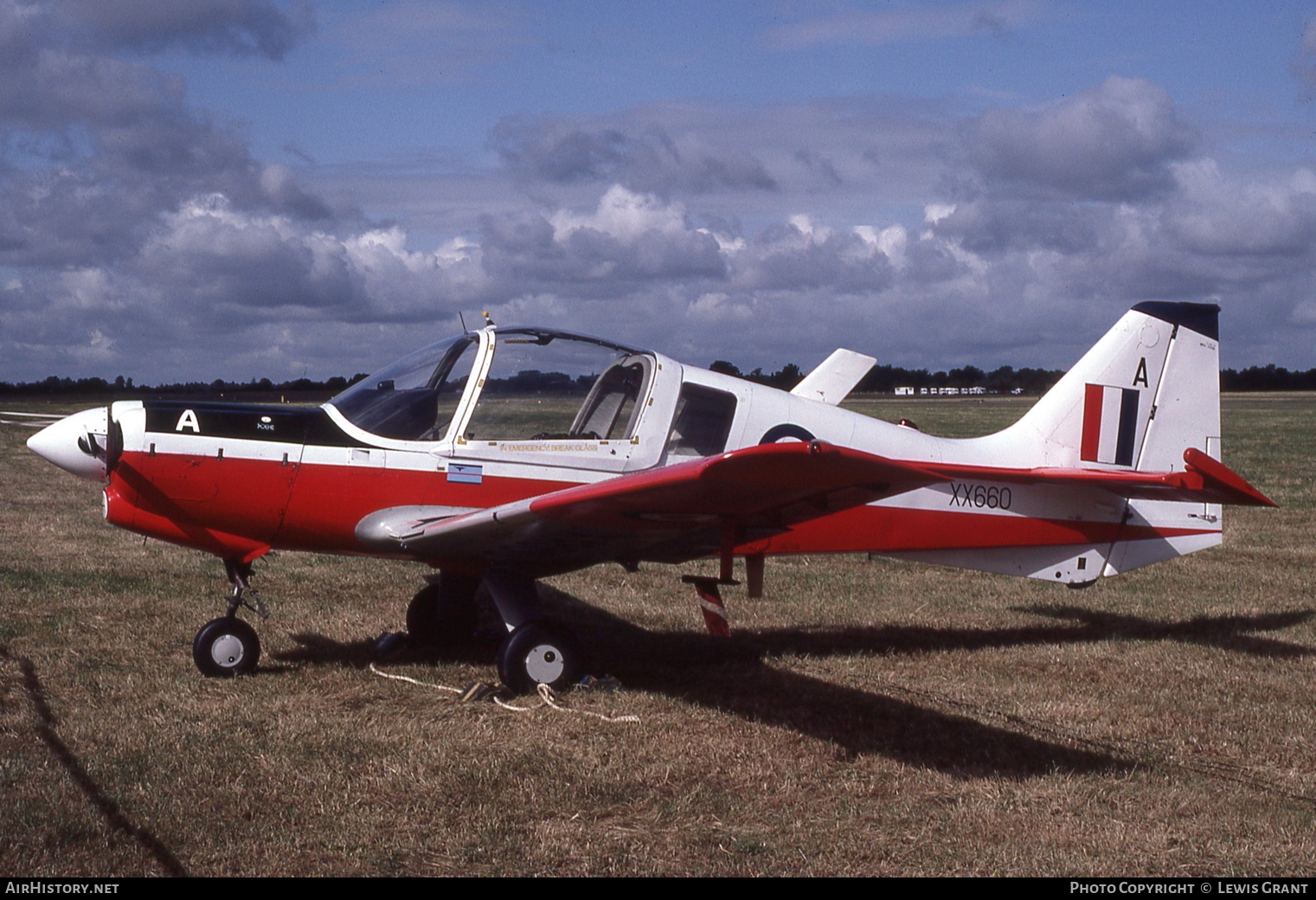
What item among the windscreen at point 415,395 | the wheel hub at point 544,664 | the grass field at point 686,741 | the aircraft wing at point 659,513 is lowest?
the grass field at point 686,741

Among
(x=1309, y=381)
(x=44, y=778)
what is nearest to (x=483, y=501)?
(x=44, y=778)

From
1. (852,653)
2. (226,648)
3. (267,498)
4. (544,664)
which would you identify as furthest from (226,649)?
(852,653)

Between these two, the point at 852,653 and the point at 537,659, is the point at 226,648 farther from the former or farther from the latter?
the point at 852,653

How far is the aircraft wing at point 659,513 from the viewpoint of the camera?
13.4 feet

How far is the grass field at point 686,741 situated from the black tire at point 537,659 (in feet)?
0.46

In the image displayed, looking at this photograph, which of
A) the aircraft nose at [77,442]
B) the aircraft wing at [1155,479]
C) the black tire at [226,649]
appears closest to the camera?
the aircraft nose at [77,442]

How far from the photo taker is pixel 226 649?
20.5 ft

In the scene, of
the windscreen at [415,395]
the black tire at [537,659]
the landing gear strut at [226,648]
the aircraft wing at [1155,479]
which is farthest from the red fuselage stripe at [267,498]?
the aircraft wing at [1155,479]

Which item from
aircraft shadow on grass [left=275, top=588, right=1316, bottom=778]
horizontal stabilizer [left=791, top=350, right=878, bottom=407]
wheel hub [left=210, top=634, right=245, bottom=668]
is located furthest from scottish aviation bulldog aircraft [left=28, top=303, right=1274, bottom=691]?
horizontal stabilizer [left=791, top=350, right=878, bottom=407]

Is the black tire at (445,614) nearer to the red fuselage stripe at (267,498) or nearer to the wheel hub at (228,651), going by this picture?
the red fuselage stripe at (267,498)

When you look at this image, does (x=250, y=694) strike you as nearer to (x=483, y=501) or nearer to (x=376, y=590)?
(x=483, y=501)

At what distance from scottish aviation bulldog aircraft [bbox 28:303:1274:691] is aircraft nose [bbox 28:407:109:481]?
1 cm

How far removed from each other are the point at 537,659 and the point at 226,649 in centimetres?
184

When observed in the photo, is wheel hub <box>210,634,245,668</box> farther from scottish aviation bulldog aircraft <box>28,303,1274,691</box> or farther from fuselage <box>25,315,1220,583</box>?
fuselage <box>25,315,1220,583</box>
